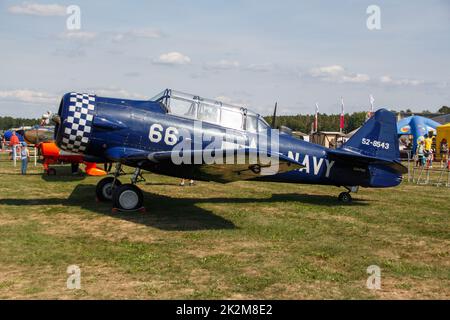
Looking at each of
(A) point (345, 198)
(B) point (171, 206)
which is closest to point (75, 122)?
(B) point (171, 206)

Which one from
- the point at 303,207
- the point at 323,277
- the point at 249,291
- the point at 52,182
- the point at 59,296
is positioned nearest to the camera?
the point at 59,296

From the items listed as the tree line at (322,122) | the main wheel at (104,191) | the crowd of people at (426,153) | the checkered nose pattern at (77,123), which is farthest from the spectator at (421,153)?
the tree line at (322,122)

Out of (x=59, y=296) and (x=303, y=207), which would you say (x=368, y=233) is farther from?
(x=59, y=296)

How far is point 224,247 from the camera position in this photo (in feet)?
19.9

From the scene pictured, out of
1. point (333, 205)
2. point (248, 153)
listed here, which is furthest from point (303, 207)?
point (248, 153)

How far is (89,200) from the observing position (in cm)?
976

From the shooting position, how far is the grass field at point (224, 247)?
175 inches

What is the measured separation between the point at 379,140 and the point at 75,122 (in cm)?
684

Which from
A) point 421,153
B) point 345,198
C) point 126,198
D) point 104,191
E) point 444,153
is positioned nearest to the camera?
point 126,198

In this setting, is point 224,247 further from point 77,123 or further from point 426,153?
point 426,153

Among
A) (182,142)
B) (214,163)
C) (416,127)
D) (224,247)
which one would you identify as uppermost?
(416,127)

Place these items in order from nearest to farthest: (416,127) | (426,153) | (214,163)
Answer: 1. (214,163)
2. (426,153)
3. (416,127)

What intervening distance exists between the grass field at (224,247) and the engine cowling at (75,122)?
1.35 m

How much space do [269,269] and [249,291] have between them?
0.79 m
